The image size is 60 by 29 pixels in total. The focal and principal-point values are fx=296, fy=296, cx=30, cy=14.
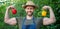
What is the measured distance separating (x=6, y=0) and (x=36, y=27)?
2.35 metres

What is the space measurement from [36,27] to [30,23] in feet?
0.38

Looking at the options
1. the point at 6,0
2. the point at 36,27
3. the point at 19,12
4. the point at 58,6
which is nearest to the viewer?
the point at 36,27

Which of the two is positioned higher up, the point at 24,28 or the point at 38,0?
the point at 38,0

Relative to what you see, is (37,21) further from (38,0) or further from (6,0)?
(6,0)

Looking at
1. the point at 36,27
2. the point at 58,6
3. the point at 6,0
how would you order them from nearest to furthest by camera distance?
the point at 36,27 → the point at 58,6 → the point at 6,0

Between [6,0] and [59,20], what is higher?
[6,0]

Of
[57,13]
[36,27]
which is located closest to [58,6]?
[57,13]

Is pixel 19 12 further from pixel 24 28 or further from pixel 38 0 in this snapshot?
pixel 24 28

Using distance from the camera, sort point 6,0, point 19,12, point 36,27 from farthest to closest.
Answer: point 6,0 < point 19,12 < point 36,27

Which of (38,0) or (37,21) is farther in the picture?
(38,0)

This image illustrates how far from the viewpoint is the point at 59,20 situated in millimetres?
Answer: 6078

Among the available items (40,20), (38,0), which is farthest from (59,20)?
(40,20)

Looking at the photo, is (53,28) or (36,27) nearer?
(36,27)

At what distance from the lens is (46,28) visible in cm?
622
